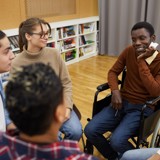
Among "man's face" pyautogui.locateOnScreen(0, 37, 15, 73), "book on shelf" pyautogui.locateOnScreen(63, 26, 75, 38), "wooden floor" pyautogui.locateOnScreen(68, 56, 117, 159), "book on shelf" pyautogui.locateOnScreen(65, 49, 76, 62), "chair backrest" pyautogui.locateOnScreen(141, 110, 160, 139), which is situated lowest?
"wooden floor" pyautogui.locateOnScreen(68, 56, 117, 159)

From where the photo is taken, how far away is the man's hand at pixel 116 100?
1859mm

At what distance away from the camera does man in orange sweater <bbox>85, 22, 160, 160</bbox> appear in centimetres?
173

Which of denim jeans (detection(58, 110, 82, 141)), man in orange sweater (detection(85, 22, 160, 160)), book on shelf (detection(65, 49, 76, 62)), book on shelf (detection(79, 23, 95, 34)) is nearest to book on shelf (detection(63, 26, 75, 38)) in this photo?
book on shelf (detection(79, 23, 95, 34))

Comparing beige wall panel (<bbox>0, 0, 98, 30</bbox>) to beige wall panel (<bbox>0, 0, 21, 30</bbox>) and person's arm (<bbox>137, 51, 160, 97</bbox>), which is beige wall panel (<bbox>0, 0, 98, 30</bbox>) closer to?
beige wall panel (<bbox>0, 0, 21, 30</bbox>)

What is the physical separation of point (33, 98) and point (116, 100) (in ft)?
4.27

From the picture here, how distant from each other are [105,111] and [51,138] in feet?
4.09

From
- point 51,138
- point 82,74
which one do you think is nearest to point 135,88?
point 51,138

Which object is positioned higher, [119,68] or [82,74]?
[119,68]

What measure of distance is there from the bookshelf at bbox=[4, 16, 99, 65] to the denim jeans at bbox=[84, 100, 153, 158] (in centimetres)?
270

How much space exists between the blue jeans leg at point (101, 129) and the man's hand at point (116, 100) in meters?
0.07

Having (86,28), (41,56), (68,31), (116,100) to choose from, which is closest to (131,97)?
(116,100)

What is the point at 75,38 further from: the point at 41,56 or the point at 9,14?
the point at 41,56

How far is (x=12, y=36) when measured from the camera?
3742 mm

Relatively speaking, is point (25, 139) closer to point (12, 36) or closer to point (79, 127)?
point (79, 127)
